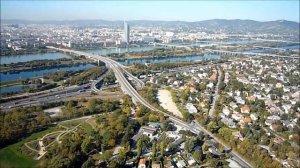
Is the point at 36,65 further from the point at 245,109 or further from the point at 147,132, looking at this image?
the point at 245,109

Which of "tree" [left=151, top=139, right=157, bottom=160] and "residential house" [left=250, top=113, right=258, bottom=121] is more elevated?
"tree" [left=151, top=139, right=157, bottom=160]

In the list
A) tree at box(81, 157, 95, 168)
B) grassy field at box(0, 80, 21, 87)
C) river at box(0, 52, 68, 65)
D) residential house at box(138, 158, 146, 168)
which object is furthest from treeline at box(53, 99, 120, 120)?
river at box(0, 52, 68, 65)

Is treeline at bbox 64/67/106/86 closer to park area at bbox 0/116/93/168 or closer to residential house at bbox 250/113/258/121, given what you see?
park area at bbox 0/116/93/168

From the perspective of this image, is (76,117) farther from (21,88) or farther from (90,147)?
(21,88)

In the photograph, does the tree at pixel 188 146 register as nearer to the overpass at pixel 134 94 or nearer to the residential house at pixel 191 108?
the overpass at pixel 134 94

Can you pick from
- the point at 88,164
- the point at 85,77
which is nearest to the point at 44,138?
the point at 88,164

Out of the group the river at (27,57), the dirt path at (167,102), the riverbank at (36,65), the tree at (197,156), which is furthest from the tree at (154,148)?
the river at (27,57)
